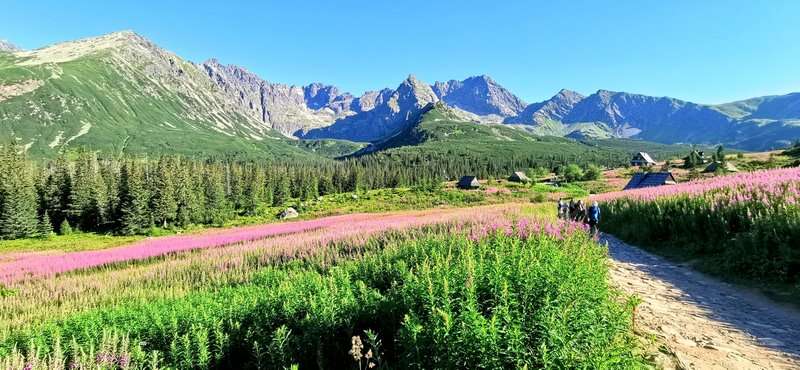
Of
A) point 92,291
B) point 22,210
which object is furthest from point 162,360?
point 22,210

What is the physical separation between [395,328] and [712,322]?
5.73m

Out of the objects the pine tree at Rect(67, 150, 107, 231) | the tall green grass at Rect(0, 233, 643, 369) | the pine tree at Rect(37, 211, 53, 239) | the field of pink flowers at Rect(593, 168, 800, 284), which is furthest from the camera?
the pine tree at Rect(67, 150, 107, 231)

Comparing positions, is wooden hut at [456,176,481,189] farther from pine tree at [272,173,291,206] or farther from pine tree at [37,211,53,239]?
pine tree at [37,211,53,239]

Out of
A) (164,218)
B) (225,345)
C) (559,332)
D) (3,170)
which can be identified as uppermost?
(3,170)

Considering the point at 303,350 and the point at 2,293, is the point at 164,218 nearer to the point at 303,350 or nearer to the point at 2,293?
the point at 2,293

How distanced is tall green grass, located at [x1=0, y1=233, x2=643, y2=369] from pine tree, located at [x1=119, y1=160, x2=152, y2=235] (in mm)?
75703

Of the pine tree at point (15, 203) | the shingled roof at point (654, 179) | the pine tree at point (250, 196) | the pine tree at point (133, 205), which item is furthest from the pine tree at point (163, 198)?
the shingled roof at point (654, 179)

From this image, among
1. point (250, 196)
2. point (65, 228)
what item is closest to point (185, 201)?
point (65, 228)

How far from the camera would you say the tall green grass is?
3.47 meters

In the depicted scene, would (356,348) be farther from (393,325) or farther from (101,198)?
(101,198)

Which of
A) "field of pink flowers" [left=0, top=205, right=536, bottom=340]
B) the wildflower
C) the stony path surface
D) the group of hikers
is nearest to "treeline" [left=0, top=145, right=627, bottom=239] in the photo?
"field of pink flowers" [left=0, top=205, right=536, bottom=340]

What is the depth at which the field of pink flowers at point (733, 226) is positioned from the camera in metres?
9.24

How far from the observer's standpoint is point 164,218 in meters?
76.4

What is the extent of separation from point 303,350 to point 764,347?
6.61 meters
